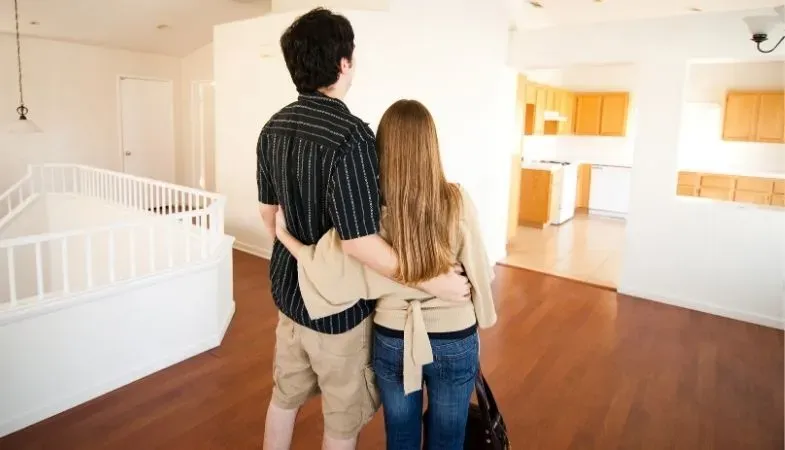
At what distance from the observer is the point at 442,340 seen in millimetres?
1314

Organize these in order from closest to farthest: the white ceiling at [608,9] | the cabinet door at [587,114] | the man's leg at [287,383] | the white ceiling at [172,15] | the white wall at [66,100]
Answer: the man's leg at [287,383] < the white ceiling at [608,9] < the white ceiling at [172,15] < the white wall at [66,100] < the cabinet door at [587,114]

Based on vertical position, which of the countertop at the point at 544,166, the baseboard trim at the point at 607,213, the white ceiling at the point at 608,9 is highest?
the white ceiling at the point at 608,9

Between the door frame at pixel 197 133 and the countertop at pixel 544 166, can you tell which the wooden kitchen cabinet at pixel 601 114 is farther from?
the door frame at pixel 197 133

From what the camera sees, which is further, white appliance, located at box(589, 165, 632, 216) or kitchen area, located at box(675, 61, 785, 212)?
white appliance, located at box(589, 165, 632, 216)

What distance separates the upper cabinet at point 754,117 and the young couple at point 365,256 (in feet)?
23.5

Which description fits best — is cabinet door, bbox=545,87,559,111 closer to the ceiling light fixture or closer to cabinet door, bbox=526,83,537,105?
cabinet door, bbox=526,83,537,105

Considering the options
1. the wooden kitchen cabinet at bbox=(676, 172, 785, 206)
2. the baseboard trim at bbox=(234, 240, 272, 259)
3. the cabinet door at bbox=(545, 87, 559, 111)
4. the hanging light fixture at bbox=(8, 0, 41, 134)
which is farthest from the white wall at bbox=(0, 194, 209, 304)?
the wooden kitchen cabinet at bbox=(676, 172, 785, 206)

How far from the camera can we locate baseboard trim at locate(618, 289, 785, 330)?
415 cm

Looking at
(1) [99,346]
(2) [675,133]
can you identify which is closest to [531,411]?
(1) [99,346]

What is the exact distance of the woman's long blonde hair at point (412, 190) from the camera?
122 cm

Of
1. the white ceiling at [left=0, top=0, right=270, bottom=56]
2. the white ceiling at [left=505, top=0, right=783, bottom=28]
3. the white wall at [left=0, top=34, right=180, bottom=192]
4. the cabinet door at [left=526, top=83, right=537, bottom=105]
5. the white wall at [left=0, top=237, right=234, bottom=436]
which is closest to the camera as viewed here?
the white wall at [left=0, top=237, right=234, bottom=436]

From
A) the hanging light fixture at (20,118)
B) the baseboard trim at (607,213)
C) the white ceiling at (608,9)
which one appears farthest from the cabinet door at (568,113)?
the hanging light fixture at (20,118)

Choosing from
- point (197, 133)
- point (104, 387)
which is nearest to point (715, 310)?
point (104, 387)

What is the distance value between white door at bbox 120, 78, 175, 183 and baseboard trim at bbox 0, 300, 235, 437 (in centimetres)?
546
